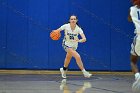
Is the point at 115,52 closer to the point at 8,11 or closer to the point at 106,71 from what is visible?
the point at 106,71

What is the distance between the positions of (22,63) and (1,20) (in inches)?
57.6

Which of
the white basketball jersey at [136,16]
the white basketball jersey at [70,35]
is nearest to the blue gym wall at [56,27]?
the white basketball jersey at [70,35]

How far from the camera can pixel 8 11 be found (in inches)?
472

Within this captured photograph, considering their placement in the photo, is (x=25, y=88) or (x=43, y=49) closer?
(x=25, y=88)

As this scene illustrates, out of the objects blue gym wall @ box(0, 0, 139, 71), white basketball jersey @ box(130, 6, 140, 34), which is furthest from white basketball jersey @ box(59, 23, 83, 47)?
white basketball jersey @ box(130, 6, 140, 34)

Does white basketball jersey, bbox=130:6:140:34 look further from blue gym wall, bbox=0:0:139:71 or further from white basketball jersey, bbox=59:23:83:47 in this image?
blue gym wall, bbox=0:0:139:71

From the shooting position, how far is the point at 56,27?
12.3 metres

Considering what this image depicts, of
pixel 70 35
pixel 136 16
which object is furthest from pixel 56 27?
pixel 136 16

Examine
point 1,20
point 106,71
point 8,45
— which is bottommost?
point 106,71

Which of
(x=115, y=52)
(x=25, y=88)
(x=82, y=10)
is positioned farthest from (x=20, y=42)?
(x=25, y=88)

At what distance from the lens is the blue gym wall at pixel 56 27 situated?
12.1 m

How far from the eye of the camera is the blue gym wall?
1208 centimetres

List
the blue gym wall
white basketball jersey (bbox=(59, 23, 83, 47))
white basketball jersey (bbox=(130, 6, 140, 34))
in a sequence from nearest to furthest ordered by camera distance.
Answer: white basketball jersey (bbox=(130, 6, 140, 34))
white basketball jersey (bbox=(59, 23, 83, 47))
the blue gym wall

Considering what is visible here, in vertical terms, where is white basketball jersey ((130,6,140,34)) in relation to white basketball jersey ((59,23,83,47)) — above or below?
above
